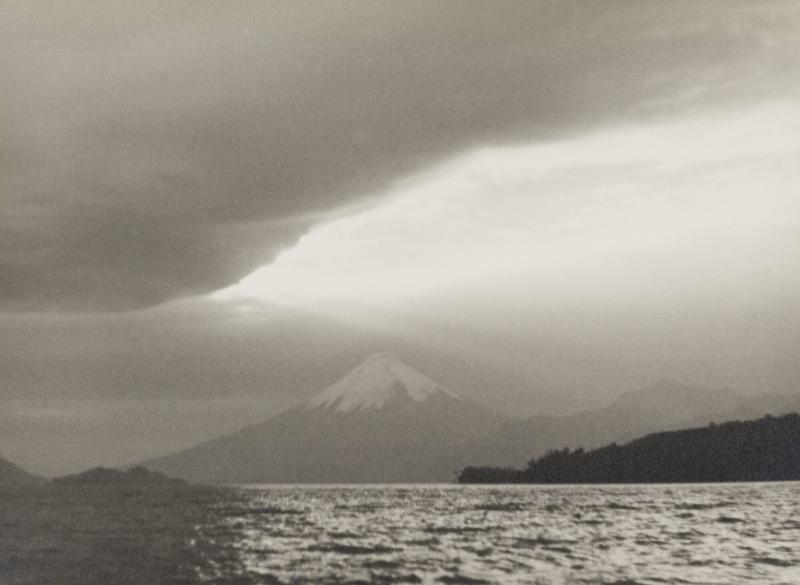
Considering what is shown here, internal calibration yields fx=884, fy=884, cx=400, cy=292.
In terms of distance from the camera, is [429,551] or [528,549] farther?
[429,551]

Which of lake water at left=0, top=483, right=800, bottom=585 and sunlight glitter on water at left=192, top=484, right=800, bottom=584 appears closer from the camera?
sunlight glitter on water at left=192, top=484, right=800, bottom=584

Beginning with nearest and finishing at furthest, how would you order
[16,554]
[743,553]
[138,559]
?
[743,553] → [138,559] → [16,554]

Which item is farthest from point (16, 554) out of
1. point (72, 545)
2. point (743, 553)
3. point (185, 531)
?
point (743, 553)

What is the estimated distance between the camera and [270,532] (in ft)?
334

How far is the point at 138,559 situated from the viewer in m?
71.1

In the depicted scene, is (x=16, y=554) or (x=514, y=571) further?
(x=16, y=554)

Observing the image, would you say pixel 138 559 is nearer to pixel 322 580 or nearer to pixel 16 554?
pixel 16 554

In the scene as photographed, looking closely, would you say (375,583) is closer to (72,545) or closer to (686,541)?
A: (686,541)

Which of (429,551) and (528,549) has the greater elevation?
(528,549)

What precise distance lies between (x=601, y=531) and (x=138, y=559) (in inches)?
1751

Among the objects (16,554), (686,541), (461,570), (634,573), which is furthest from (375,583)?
(16,554)

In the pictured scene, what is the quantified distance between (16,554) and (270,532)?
31055 mm

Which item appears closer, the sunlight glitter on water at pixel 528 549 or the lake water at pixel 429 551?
the sunlight glitter on water at pixel 528 549

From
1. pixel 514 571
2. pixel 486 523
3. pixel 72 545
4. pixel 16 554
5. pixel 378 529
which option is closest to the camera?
pixel 514 571
